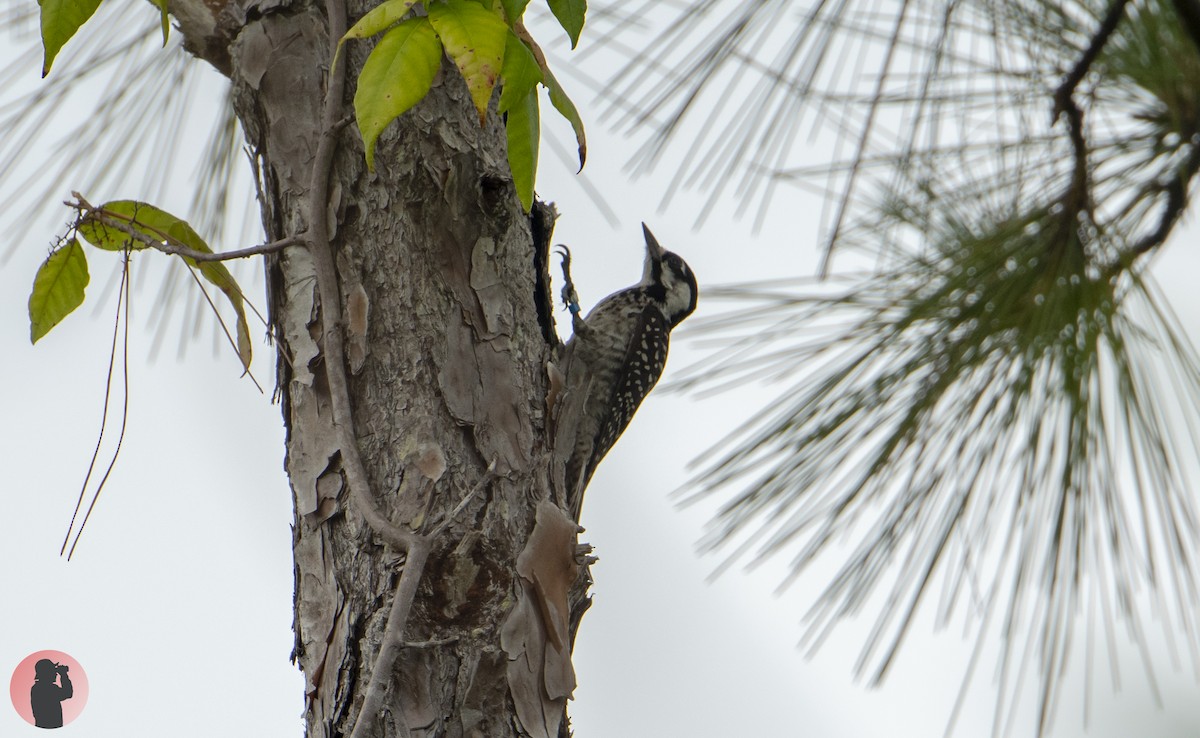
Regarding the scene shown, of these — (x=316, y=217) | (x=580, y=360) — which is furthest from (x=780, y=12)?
(x=580, y=360)

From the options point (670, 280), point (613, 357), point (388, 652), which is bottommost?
point (388, 652)

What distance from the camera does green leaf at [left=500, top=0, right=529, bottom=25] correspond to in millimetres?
1010

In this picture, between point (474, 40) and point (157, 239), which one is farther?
point (157, 239)

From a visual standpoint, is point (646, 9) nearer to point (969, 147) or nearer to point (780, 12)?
point (780, 12)

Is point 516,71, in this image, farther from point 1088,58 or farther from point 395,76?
point 1088,58

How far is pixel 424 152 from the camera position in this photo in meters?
1.41

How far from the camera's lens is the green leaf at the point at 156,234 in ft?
4.26

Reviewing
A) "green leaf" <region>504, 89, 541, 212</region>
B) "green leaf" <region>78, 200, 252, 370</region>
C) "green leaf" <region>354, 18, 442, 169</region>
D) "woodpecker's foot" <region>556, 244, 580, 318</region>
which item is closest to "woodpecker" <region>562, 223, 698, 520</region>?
"woodpecker's foot" <region>556, 244, 580, 318</region>

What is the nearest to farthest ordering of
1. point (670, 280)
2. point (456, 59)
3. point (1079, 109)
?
point (456, 59) < point (1079, 109) < point (670, 280)

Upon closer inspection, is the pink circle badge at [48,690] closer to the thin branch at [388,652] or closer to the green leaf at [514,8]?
the thin branch at [388,652]

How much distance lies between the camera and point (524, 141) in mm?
1041

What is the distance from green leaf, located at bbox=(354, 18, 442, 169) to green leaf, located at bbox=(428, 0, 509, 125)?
25 mm

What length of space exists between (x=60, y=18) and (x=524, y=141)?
1.43 ft

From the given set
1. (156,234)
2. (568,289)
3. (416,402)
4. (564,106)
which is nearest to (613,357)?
(568,289)
